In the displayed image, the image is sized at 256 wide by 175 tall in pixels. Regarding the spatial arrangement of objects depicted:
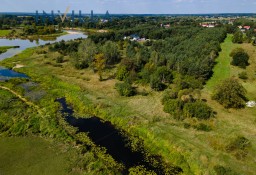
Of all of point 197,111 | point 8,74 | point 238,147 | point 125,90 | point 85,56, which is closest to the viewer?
point 238,147

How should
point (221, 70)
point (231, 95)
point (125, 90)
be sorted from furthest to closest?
point (221, 70), point (125, 90), point (231, 95)

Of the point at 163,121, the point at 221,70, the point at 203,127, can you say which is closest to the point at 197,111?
the point at 203,127

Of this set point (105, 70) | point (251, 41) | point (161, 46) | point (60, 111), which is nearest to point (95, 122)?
point (60, 111)

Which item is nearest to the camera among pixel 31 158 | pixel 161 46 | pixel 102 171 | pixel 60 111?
pixel 102 171

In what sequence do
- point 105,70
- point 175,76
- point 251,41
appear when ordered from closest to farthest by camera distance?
point 175,76 → point 105,70 → point 251,41

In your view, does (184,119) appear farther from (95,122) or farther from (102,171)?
(102,171)

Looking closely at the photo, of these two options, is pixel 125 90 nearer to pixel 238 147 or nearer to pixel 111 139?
pixel 111 139

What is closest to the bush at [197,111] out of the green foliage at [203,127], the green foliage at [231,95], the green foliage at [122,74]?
the green foliage at [203,127]
